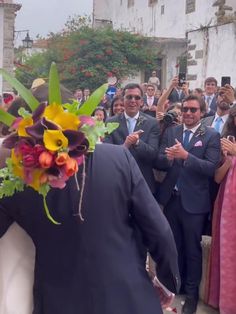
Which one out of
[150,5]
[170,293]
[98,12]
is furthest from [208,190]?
[98,12]

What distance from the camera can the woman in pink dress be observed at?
165 inches

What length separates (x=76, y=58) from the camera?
21.6 metres

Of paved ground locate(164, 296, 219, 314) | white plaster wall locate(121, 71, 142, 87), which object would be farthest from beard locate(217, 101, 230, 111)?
white plaster wall locate(121, 71, 142, 87)

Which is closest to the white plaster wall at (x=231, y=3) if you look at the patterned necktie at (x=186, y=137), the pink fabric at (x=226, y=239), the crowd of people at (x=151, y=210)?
the crowd of people at (x=151, y=210)

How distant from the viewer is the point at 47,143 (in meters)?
1.76

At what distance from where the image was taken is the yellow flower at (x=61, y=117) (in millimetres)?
1832

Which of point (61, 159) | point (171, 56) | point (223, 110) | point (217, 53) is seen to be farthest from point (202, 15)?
point (61, 159)

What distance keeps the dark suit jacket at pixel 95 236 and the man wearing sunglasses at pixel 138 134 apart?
2.50 metres

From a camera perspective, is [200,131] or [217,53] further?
[217,53]

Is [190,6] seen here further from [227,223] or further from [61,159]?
[61,159]

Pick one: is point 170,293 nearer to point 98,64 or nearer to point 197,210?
point 197,210

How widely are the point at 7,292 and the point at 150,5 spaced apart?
25544 millimetres

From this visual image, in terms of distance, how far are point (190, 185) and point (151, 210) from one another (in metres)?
2.45

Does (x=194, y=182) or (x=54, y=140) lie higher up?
(x=54, y=140)
